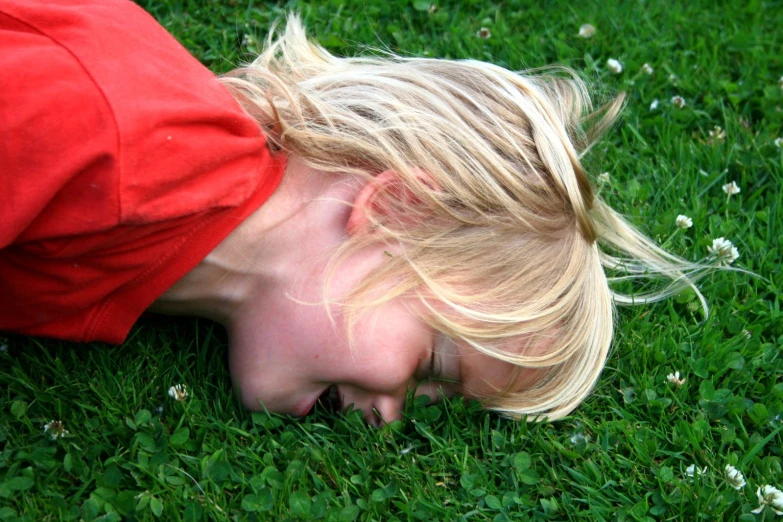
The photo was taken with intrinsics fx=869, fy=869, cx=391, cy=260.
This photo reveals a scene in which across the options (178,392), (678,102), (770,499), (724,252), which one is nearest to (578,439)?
(770,499)

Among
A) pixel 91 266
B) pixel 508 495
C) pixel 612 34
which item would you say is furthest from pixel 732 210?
pixel 91 266

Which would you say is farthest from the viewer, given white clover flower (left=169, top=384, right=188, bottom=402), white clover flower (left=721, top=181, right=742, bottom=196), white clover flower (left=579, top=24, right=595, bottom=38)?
white clover flower (left=579, top=24, right=595, bottom=38)

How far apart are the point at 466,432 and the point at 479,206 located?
573mm

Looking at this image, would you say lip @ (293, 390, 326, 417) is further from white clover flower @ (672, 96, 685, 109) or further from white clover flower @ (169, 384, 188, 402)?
white clover flower @ (672, 96, 685, 109)

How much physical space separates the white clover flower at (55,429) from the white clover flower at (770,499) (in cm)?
163

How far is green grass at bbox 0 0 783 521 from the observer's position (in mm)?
1972

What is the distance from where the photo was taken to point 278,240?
2.18 metres

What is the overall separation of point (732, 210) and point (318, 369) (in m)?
1.59

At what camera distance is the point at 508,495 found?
2.04 m

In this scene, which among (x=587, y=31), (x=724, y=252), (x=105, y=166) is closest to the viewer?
(x=105, y=166)

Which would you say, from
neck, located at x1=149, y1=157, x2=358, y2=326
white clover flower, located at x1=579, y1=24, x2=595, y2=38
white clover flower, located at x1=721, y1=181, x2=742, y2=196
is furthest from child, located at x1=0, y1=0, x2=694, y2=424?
white clover flower, located at x1=579, y1=24, x2=595, y2=38

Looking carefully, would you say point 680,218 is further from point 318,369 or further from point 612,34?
point 318,369

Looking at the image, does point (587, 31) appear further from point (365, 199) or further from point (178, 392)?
point (178, 392)

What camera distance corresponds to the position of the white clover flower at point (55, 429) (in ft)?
6.70
